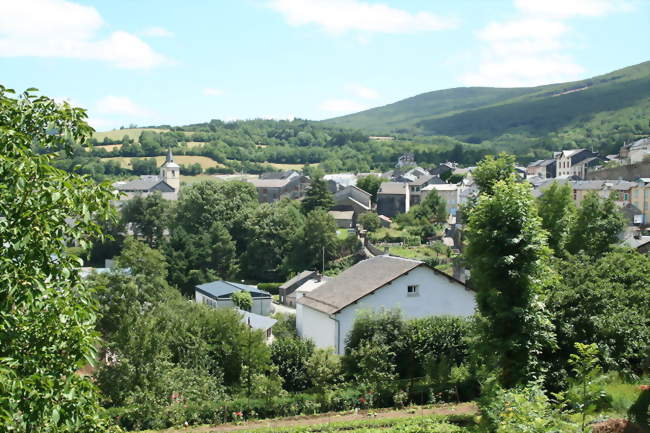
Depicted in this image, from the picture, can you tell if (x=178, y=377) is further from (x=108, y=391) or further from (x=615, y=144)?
(x=615, y=144)

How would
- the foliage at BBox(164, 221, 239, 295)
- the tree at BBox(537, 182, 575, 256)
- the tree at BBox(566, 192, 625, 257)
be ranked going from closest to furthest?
1. the tree at BBox(537, 182, 575, 256)
2. the tree at BBox(566, 192, 625, 257)
3. the foliage at BBox(164, 221, 239, 295)

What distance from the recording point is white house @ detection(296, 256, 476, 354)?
27.2 meters

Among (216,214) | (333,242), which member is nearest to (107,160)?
(216,214)

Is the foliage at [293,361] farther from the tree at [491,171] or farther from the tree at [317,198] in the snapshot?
the tree at [317,198]

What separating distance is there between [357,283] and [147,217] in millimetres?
55514


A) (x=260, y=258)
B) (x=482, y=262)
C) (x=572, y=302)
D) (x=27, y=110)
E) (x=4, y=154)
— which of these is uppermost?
(x=27, y=110)

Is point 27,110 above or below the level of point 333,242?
above

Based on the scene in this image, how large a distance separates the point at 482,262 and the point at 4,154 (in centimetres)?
1410

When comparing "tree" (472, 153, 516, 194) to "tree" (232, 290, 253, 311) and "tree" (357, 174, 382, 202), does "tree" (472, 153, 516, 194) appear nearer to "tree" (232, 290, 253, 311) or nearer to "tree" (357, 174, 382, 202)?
"tree" (232, 290, 253, 311)

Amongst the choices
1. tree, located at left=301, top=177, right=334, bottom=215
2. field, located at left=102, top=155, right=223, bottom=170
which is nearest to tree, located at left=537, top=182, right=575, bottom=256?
tree, located at left=301, top=177, right=334, bottom=215

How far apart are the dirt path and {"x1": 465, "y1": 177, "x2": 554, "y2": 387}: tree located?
2.31 meters

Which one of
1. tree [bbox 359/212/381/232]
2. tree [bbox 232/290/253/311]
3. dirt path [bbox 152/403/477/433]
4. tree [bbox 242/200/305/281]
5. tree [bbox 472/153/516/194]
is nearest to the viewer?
dirt path [bbox 152/403/477/433]

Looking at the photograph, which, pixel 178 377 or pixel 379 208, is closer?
pixel 178 377

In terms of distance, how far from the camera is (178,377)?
22.7 metres
